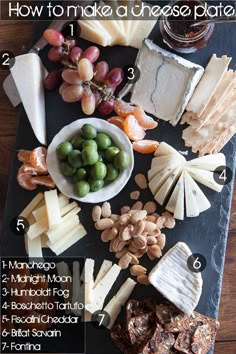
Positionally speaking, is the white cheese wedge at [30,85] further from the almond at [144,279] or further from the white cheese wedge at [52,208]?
the almond at [144,279]

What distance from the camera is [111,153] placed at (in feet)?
5.56

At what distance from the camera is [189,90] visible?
1.74 m

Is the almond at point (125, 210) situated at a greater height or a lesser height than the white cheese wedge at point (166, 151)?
lesser

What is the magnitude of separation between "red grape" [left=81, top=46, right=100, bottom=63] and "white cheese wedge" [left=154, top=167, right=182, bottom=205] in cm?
33

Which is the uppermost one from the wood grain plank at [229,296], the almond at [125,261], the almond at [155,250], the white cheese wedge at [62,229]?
the white cheese wedge at [62,229]

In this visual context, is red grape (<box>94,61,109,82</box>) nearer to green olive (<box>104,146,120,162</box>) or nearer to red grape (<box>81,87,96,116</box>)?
red grape (<box>81,87,96,116</box>)

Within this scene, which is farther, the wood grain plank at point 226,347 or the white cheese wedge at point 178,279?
the wood grain plank at point 226,347

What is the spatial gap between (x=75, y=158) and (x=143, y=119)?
0.68 ft

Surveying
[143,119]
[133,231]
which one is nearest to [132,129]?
[143,119]

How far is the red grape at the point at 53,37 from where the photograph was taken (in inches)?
68.8

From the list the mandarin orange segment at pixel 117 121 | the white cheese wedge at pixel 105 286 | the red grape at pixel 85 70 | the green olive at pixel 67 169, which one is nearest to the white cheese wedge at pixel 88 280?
the white cheese wedge at pixel 105 286

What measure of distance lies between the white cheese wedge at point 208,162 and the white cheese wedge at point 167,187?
3 cm

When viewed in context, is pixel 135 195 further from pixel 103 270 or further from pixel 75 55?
pixel 75 55

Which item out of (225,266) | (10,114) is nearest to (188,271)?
(225,266)
